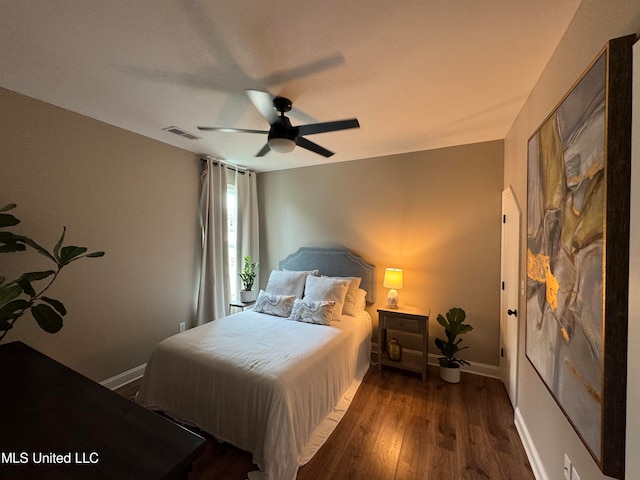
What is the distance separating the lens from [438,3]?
117 cm

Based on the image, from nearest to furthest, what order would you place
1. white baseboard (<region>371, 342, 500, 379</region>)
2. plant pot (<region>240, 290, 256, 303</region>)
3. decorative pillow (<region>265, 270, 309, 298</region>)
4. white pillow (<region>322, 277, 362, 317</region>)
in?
1. white baseboard (<region>371, 342, 500, 379</region>)
2. white pillow (<region>322, 277, 362, 317</region>)
3. decorative pillow (<region>265, 270, 309, 298</region>)
4. plant pot (<region>240, 290, 256, 303</region>)

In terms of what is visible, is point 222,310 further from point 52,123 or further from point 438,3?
point 438,3

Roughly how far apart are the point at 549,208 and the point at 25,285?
10.5 ft

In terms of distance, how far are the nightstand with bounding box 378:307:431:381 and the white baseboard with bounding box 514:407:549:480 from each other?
851 mm

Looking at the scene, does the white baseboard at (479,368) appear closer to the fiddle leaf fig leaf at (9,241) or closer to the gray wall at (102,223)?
the gray wall at (102,223)

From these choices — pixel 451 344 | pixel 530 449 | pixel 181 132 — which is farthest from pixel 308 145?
pixel 530 449

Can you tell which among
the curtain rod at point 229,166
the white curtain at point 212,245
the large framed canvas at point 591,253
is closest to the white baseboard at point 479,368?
the large framed canvas at point 591,253

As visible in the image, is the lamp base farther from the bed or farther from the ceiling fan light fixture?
the ceiling fan light fixture

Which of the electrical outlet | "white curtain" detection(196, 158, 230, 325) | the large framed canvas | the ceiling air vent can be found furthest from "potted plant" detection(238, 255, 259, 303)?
the electrical outlet

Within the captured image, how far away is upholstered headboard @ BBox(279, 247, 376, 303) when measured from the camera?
131 inches

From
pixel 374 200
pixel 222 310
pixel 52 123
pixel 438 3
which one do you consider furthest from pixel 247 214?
pixel 438 3

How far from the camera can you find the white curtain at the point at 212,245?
3.38 meters

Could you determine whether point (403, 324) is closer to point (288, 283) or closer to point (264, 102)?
point (288, 283)

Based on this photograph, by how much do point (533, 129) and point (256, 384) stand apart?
8.41 feet
